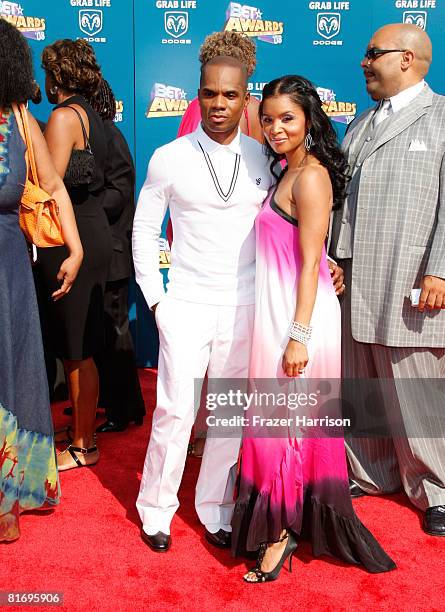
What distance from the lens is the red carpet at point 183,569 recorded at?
2.55m

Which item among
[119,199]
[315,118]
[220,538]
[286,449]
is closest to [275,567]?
[220,538]

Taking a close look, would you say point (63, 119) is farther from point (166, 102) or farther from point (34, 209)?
point (166, 102)

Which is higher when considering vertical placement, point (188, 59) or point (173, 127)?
point (188, 59)

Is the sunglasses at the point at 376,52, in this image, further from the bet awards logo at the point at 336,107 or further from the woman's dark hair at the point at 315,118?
the bet awards logo at the point at 336,107

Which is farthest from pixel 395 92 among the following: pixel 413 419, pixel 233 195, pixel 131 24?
pixel 131 24

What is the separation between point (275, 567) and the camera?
2688 mm

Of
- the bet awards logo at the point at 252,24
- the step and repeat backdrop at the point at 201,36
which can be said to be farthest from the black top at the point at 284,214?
the bet awards logo at the point at 252,24

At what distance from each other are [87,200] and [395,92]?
5.05 ft

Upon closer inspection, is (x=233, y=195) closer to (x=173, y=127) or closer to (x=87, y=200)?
(x=87, y=200)

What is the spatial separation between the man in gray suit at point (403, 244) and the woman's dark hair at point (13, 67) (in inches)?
55.2

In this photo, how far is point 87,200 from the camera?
3623 mm

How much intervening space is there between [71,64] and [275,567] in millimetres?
2434

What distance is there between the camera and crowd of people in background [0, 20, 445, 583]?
2.61m

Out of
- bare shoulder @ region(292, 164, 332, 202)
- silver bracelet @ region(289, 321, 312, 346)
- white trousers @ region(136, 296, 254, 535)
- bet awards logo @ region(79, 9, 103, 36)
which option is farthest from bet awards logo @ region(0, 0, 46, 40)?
silver bracelet @ region(289, 321, 312, 346)
